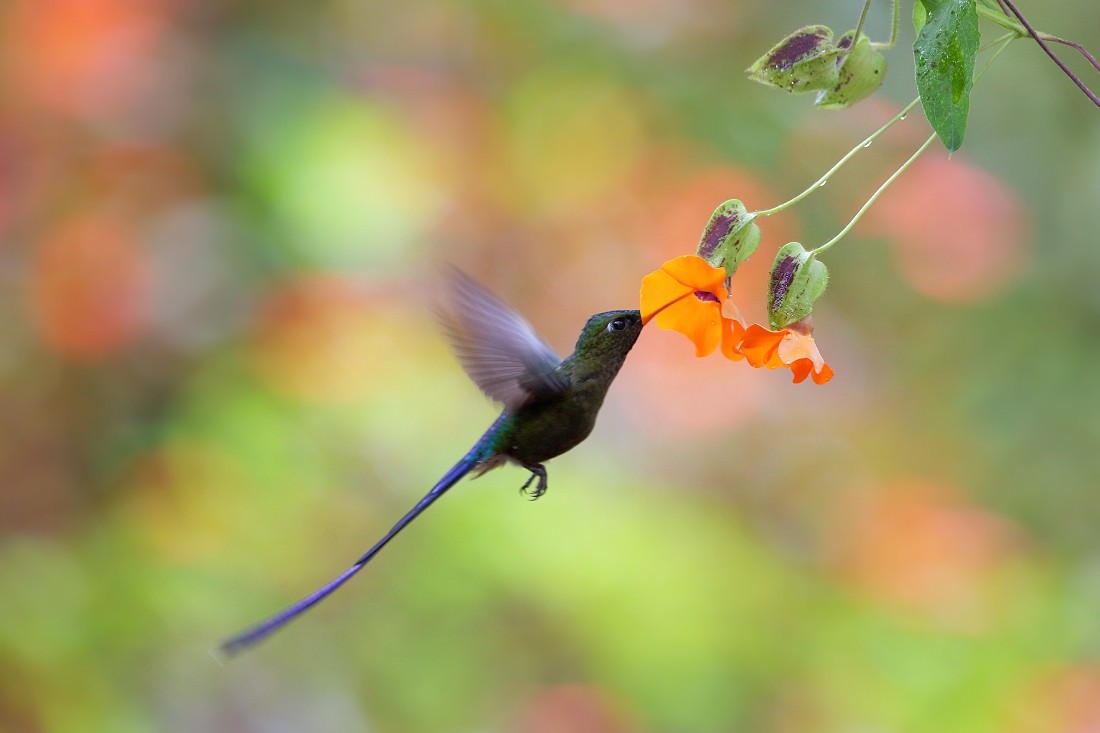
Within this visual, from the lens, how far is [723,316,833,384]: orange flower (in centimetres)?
103

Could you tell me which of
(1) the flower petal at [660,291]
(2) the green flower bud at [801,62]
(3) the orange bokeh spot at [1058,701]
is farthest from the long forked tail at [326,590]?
(3) the orange bokeh spot at [1058,701]

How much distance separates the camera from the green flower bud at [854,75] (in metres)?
1.08

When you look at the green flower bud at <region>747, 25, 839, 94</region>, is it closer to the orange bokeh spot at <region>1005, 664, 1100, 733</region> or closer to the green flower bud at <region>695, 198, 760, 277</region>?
the green flower bud at <region>695, 198, 760, 277</region>

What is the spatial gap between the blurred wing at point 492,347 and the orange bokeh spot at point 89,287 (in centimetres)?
209

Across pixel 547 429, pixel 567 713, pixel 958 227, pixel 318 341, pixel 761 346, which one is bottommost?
pixel 567 713

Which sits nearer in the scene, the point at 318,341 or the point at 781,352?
the point at 781,352

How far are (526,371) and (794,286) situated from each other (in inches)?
13.0

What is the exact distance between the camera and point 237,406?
2.92 metres

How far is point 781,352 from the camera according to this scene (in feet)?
3.47

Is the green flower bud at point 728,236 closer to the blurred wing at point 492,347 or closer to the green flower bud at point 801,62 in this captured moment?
the green flower bud at point 801,62

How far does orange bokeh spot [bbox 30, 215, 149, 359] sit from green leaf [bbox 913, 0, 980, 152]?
262cm

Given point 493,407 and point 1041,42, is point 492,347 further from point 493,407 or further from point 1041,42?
point 493,407

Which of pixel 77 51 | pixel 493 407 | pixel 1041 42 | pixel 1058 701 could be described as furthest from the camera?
pixel 77 51

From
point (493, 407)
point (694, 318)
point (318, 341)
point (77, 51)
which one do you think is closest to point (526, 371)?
point (694, 318)
